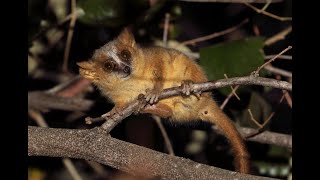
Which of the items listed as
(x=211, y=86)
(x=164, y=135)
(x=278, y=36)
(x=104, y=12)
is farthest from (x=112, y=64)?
(x=278, y=36)

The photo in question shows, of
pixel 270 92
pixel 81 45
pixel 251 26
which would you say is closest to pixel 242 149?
pixel 270 92

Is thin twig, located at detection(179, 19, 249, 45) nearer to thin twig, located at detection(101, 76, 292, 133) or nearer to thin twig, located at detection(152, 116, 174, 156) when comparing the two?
thin twig, located at detection(152, 116, 174, 156)

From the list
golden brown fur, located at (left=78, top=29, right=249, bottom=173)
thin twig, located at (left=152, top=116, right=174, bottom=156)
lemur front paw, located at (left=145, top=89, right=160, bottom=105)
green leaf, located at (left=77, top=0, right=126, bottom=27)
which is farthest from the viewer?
thin twig, located at (left=152, top=116, right=174, bottom=156)

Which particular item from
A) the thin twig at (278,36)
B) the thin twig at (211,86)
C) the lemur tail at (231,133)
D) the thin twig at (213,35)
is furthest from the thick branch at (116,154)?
the thin twig at (278,36)

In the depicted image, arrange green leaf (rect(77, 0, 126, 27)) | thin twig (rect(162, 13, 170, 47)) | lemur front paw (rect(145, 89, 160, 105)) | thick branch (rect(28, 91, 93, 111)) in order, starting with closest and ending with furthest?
lemur front paw (rect(145, 89, 160, 105)) → green leaf (rect(77, 0, 126, 27)) → thick branch (rect(28, 91, 93, 111)) → thin twig (rect(162, 13, 170, 47))

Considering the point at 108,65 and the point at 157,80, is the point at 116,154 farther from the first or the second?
the point at 108,65

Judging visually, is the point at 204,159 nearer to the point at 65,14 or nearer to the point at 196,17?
the point at 196,17

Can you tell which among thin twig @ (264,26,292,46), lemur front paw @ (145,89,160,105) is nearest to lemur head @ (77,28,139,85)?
lemur front paw @ (145,89,160,105)
